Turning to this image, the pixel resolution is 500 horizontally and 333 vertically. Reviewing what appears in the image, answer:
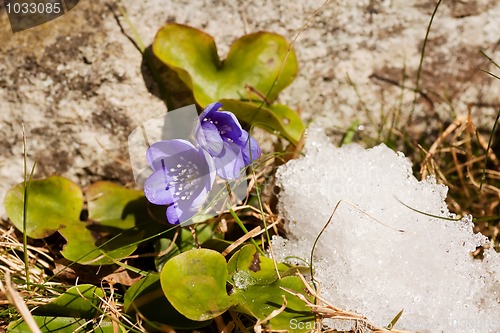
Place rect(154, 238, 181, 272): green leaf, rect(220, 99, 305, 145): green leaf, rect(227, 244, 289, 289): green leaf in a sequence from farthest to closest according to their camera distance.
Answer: rect(220, 99, 305, 145): green leaf
rect(154, 238, 181, 272): green leaf
rect(227, 244, 289, 289): green leaf

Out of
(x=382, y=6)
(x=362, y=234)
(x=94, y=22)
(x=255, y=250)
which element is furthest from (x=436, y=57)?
(x=94, y=22)

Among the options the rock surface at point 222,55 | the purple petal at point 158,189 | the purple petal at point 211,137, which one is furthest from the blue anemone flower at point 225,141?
the rock surface at point 222,55

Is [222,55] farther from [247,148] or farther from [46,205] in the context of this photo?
[46,205]

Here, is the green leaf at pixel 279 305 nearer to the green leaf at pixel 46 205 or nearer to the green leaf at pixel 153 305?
the green leaf at pixel 153 305

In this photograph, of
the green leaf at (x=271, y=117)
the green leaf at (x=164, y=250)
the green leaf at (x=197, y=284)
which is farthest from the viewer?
the green leaf at (x=271, y=117)

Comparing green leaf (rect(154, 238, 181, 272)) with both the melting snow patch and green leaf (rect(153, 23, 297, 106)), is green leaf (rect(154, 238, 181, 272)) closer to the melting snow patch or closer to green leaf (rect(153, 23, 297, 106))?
the melting snow patch

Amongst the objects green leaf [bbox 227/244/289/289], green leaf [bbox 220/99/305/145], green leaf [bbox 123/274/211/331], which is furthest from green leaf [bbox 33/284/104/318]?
green leaf [bbox 220/99/305/145]
